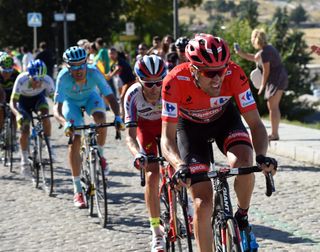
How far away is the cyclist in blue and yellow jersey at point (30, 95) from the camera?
33.4ft

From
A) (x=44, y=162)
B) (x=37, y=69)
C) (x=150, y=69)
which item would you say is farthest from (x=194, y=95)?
(x=44, y=162)

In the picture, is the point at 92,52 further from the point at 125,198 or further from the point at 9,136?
the point at 125,198

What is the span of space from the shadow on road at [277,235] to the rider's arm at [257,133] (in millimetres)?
2015

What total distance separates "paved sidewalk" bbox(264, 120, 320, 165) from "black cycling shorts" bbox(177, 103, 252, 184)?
240 inches

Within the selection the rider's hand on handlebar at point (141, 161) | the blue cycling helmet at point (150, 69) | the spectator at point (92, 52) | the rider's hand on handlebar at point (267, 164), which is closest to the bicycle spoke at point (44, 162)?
the blue cycling helmet at point (150, 69)

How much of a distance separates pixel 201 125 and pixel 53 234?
105 inches

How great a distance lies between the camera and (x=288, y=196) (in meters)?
9.11

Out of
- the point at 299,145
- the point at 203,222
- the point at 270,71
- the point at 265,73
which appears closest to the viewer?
the point at 203,222

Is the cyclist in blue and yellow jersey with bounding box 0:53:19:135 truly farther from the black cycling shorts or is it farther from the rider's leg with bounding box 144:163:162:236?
the black cycling shorts

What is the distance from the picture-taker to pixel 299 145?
12.3 metres

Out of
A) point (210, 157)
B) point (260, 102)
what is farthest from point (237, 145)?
point (260, 102)

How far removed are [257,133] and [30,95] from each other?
19.3ft

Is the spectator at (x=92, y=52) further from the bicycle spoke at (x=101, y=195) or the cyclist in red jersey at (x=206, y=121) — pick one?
the cyclist in red jersey at (x=206, y=121)

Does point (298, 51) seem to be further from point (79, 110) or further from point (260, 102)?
point (79, 110)
